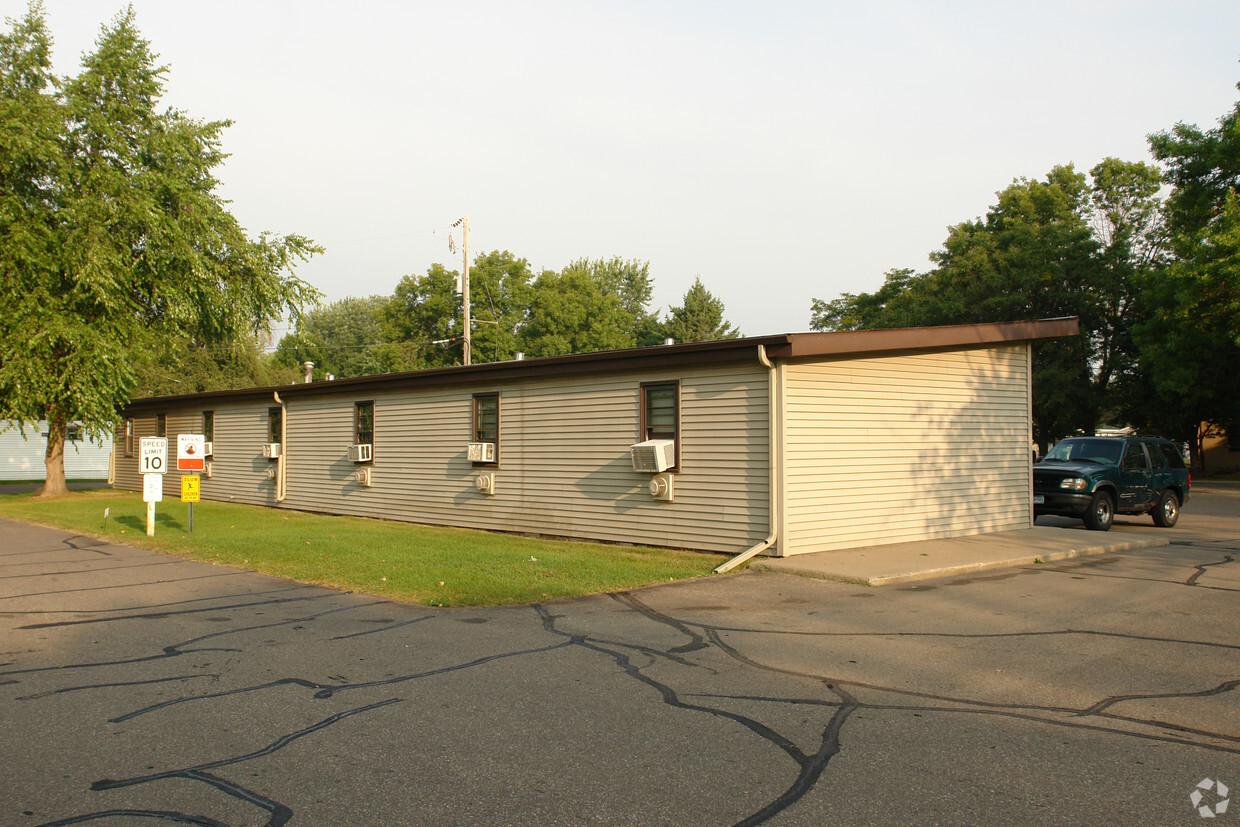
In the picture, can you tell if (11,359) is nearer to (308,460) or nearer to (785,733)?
(308,460)

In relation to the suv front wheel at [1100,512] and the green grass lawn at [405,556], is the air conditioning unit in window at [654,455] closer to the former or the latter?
the green grass lawn at [405,556]

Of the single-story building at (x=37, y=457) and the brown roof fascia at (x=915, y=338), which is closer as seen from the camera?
the brown roof fascia at (x=915, y=338)

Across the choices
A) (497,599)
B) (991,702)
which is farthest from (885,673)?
(497,599)

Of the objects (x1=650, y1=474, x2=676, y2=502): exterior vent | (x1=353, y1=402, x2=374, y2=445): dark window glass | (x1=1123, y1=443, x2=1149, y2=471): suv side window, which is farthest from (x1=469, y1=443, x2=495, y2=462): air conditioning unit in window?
(x1=1123, y1=443, x2=1149, y2=471): suv side window

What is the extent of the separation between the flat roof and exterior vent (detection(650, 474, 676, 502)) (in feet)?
6.02

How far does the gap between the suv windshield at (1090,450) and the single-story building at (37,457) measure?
40.9m

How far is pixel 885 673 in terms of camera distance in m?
6.59

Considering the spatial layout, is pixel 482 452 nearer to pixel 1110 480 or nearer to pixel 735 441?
pixel 735 441

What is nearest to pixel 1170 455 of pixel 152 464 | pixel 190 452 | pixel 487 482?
pixel 487 482

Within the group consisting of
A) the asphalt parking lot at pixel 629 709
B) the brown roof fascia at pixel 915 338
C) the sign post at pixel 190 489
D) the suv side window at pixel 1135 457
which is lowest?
the asphalt parking lot at pixel 629 709

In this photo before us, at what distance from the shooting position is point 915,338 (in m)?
13.9

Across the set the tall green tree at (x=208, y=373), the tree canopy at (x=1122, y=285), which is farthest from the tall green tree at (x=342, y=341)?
the tree canopy at (x=1122, y=285)

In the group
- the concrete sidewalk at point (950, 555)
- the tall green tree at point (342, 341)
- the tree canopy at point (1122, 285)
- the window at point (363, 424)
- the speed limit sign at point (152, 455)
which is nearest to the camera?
the concrete sidewalk at point (950, 555)

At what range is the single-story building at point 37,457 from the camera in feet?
140
